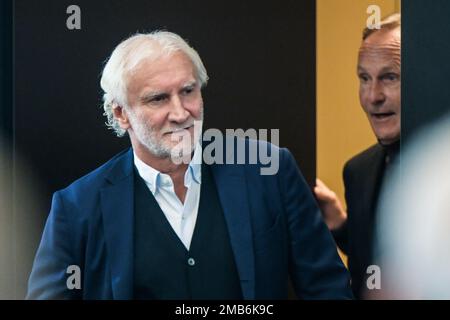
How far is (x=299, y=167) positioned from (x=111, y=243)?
0.73m

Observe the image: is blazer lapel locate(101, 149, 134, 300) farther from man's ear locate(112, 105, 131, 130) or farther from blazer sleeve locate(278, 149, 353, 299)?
blazer sleeve locate(278, 149, 353, 299)

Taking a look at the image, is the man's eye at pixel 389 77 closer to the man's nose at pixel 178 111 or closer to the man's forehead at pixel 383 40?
the man's forehead at pixel 383 40

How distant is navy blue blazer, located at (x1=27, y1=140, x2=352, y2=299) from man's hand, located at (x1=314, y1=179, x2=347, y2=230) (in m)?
0.03

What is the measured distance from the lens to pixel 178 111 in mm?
2771

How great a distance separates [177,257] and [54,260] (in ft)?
1.46

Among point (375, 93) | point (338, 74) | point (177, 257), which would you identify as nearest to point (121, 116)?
point (177, 257)

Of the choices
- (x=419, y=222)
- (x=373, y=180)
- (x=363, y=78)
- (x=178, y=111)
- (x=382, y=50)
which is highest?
(x=382, y=50)

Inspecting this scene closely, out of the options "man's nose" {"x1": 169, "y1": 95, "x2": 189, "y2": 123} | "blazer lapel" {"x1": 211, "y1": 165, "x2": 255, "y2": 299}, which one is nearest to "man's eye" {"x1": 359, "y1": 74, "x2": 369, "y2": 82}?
"blazer lapel" {"x1": 211, "y1": 165, "x2": 255, "y2": 299}

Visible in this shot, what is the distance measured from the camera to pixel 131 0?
9.31ft

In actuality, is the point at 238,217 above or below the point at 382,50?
below

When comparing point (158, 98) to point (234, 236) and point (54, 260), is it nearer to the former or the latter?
point (234, 236)

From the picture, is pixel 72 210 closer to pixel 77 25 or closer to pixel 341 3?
pixel 77 25

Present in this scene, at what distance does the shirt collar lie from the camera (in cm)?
283
